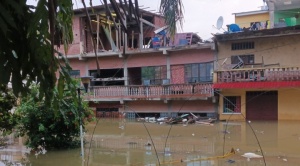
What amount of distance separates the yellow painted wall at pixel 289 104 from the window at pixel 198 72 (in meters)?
4.50

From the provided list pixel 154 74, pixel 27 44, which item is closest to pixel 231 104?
pixel 154 74

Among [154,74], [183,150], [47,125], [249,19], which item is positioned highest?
[249,19]

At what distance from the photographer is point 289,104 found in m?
19.2

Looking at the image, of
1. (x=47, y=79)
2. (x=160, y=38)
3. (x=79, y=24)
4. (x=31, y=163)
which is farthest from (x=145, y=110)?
(x=47, y=79)

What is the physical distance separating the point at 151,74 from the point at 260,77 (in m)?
7.85

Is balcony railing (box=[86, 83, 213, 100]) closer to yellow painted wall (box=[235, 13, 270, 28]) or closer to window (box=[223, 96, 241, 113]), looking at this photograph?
window (box=[223, 96, 241, 113])

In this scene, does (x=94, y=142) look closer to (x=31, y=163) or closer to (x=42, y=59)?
(x=31, y=163)

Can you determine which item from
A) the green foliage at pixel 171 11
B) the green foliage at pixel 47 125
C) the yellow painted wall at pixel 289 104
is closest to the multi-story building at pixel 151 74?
the yellow painted wall at pixel 289 104

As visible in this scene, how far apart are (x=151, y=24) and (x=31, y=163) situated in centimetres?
1675

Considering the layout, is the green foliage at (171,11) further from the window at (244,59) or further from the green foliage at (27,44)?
the window at (244,59)

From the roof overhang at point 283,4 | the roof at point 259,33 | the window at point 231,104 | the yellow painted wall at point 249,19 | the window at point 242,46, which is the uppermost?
the roof overhang at point 283,4

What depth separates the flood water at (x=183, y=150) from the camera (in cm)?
938

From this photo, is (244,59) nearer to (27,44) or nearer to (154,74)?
(154,74)

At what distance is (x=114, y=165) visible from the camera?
30.5 ft
